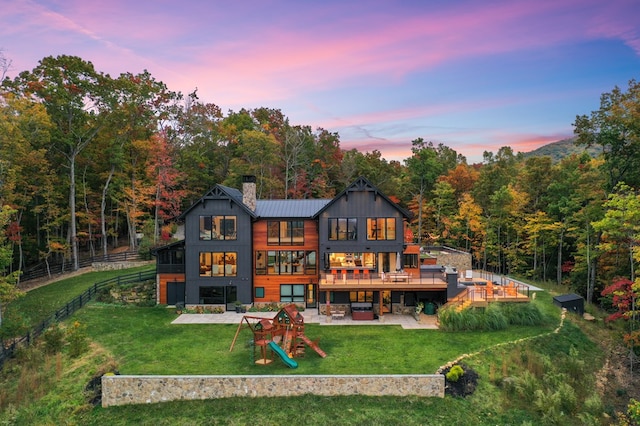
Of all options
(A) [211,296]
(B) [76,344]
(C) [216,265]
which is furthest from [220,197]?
(B) [76,344]

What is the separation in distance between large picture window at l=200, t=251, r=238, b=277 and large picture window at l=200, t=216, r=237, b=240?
114 centimetres

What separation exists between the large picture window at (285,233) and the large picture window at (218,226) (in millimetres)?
2592

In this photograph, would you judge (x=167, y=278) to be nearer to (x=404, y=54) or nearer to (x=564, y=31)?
(x=404, y=54)

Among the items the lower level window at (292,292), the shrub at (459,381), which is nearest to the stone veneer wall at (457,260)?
the lower level window at (292,292)

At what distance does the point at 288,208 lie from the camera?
89.8 feet

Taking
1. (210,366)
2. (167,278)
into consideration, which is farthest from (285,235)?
(210,366)

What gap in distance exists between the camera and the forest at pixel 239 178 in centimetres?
2689

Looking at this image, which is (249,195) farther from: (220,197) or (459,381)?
(459,381)

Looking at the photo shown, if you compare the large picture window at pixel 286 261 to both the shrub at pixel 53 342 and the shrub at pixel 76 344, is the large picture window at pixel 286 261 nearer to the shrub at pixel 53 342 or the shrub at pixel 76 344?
the shrub at pixel 76 344

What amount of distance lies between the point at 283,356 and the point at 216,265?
1136cm

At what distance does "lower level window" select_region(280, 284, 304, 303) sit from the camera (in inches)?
1037

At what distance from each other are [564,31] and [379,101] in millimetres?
16339

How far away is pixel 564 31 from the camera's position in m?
24.0

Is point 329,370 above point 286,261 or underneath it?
underneath
